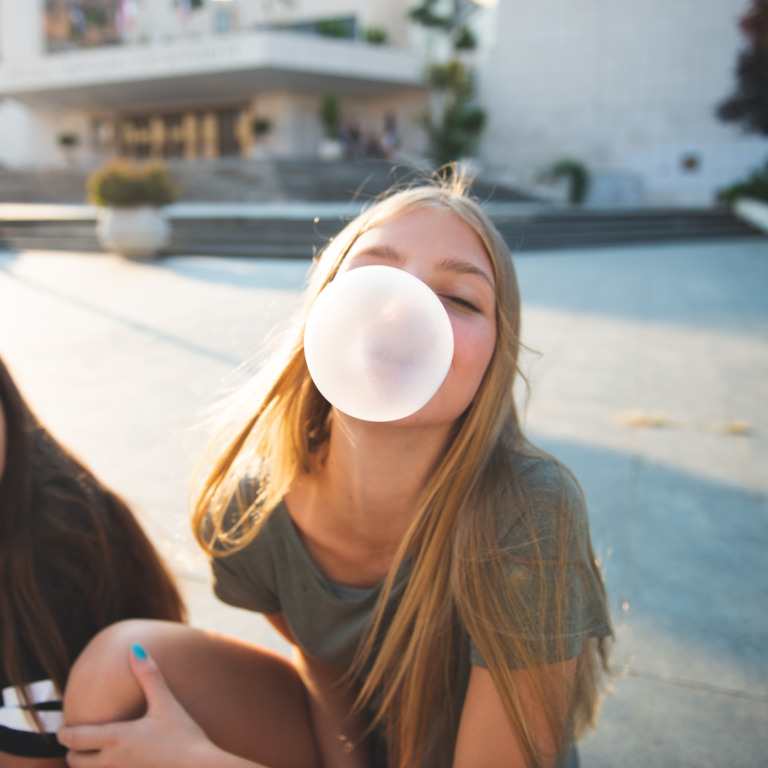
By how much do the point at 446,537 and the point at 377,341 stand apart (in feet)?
1.75

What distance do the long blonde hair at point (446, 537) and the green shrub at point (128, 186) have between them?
405 inches

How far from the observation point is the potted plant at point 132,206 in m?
10.5

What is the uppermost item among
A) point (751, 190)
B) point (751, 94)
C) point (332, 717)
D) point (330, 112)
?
point (330, 112)

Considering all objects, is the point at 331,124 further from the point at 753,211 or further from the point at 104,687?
the point at 104,687

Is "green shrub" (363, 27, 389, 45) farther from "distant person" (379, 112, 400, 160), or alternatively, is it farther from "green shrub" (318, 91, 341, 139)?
"green shrub" (318, 91, 341, 139)

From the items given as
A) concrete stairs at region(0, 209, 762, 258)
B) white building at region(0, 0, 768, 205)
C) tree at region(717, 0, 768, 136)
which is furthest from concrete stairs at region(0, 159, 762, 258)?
white building at region(0, 0, 768, 205)

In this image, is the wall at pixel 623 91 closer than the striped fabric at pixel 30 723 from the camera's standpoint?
No

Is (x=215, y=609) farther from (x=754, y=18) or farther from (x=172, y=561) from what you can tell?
(x=754, y=18)

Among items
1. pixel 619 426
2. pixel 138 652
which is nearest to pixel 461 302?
pixel 138 652

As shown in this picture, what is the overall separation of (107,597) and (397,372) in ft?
3.39

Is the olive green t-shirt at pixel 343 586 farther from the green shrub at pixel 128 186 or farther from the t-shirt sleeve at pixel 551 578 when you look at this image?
the green shrub at pixel 128 186

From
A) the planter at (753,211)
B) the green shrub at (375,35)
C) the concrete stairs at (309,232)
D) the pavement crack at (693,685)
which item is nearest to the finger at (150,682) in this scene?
the pavement crack at (693,685)

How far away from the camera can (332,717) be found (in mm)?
1482

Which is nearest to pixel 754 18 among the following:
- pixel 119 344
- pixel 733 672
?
pixel 119 344
